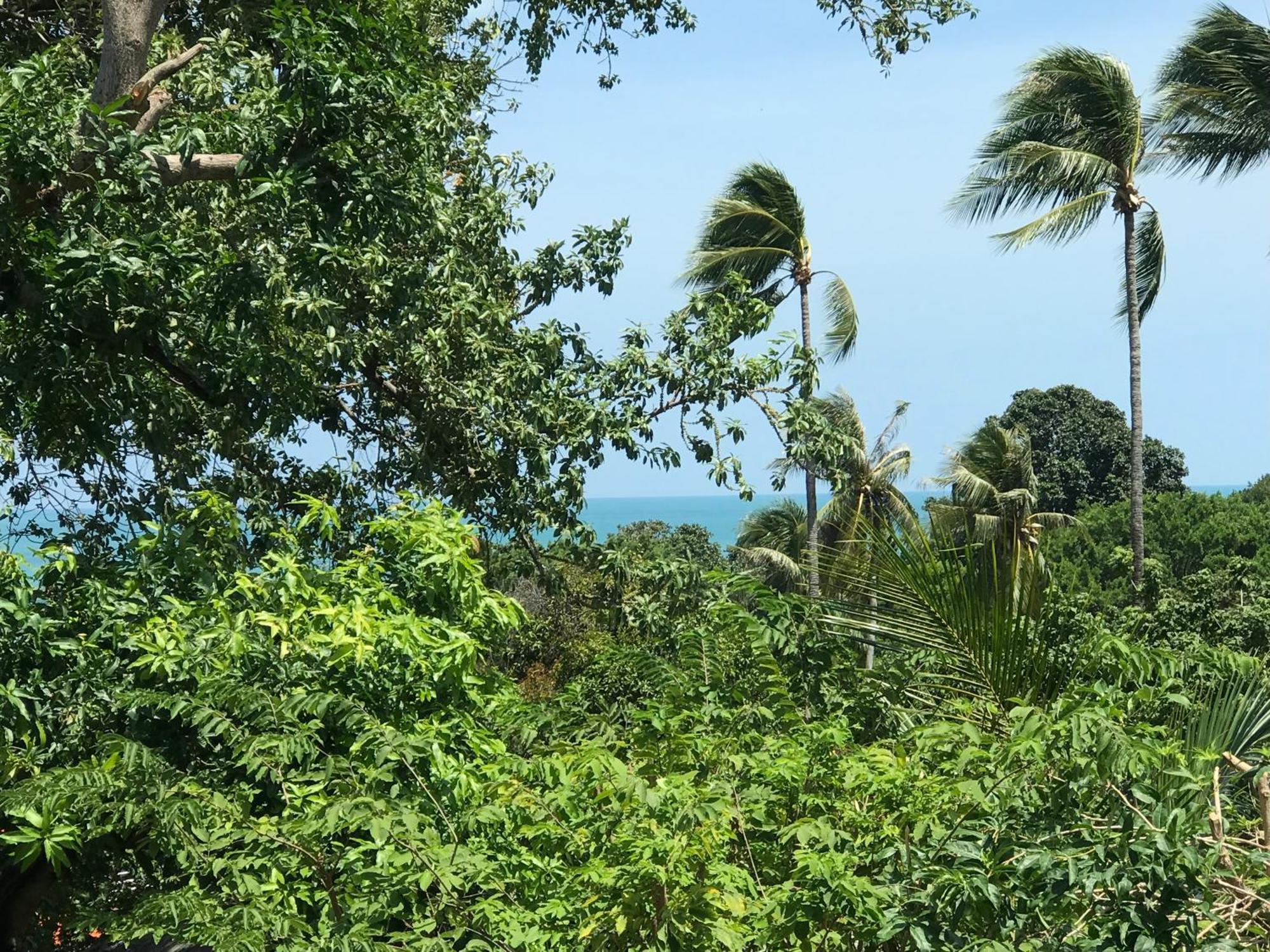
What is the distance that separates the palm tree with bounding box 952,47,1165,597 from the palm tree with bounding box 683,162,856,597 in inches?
157

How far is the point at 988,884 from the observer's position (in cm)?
304

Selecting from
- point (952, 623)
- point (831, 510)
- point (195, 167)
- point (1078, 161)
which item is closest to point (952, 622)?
point (952, 623)

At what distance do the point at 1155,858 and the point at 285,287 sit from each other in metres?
5.04

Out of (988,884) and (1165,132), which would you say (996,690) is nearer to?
(988,884)

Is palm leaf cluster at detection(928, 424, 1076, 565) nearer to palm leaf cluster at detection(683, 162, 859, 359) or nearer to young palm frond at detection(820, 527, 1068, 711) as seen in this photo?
palm leaf cluster at detection(683, 162, 859, 359)

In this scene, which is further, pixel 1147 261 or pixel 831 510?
pixel 831 510

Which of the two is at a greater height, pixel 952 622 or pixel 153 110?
pixel 153 110

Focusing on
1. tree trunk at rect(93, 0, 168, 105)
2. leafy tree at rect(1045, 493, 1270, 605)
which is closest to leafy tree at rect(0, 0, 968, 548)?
tree trunk at rect(93, 0, 168, 105)

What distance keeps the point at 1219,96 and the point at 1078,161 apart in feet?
7.99

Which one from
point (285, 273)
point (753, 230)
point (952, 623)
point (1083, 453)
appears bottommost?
point (952, 623)

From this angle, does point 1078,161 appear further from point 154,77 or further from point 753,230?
point 154,77

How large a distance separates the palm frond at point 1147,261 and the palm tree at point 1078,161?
0.9 inches

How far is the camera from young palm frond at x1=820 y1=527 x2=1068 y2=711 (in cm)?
467

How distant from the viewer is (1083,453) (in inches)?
1774
